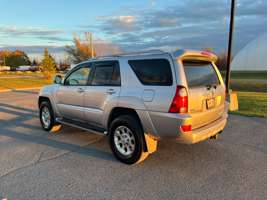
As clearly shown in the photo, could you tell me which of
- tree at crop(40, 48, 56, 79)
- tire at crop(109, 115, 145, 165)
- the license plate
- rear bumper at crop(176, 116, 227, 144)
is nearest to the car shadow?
tire at crop(109, 115, 145, 165)

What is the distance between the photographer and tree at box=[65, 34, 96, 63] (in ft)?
189

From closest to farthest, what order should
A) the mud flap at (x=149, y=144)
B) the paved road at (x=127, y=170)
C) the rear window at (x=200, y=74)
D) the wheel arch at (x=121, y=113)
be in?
the paved road at (x=127, y=170) < the rear window at (x=200, y=74) < the mud flap at (x=149, y=144) < the wheel arch at (x=121, y=113)

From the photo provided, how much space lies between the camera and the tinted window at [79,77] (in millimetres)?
5562

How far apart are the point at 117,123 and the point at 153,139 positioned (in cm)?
73

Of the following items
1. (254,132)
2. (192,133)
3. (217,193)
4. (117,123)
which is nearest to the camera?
(217,193)

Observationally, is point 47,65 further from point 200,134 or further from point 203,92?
point 200,134

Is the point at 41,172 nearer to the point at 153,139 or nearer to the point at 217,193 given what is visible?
the point at 153,139

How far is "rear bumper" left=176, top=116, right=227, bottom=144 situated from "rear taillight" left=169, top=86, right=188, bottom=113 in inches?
14.8

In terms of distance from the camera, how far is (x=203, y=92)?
420cm

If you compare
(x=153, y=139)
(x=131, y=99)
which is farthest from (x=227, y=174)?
(x=131, y=99)

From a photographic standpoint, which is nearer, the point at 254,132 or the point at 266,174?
the point at 266,174

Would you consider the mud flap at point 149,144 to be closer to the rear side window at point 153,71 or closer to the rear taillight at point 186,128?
the rear taillight at point 186,128

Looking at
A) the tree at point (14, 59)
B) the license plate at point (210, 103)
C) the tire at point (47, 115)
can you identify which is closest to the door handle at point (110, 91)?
the license plate at point (210, 103)

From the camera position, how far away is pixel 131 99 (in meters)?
4.36
